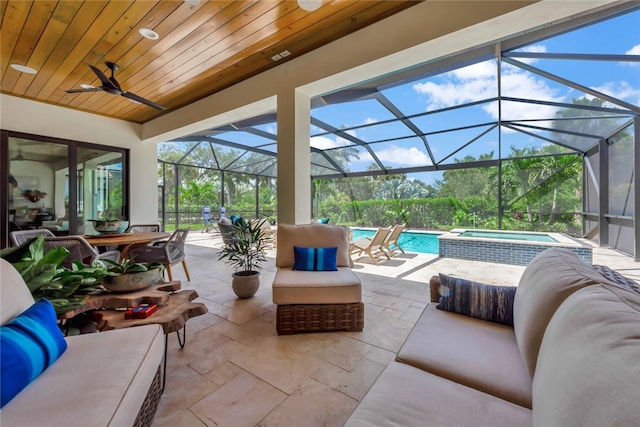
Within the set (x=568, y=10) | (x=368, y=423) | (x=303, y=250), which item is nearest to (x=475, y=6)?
(x=568, y=10)

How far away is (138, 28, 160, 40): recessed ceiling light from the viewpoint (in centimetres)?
254

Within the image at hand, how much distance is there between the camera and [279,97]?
334 cm

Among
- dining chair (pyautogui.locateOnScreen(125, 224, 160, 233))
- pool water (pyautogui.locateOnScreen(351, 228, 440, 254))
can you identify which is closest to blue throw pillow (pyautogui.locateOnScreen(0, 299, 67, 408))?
dining chair (pyautogui.locateOnScreen(125, 224, 160, 233))

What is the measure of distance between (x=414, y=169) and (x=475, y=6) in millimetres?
7019

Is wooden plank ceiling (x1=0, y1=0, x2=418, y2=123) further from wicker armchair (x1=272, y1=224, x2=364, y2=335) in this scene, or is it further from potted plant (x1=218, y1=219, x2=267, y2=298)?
wicker armchair (x1=272, y1=224, x2=364, y2=335)

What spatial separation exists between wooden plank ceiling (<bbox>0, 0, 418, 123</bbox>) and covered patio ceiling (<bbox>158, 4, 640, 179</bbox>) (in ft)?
5.51

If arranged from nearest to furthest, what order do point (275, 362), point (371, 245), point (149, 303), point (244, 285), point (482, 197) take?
1. point (149, 303)
2. point (275, 362)
3. point (244, 285)
4. point (371, 245)
5. point (482, 197)

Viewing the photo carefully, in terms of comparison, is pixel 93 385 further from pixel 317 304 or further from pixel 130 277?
pixel 317 304

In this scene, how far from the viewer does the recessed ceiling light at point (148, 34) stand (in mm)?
Answer: 2543

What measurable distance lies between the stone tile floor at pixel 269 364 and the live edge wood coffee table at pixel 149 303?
28 cm

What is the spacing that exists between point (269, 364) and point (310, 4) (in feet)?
9.38

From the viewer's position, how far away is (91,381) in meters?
0.97

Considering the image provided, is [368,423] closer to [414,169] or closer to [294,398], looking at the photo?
[294,398]

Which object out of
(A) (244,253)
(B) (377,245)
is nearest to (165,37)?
(A) (244,253)
